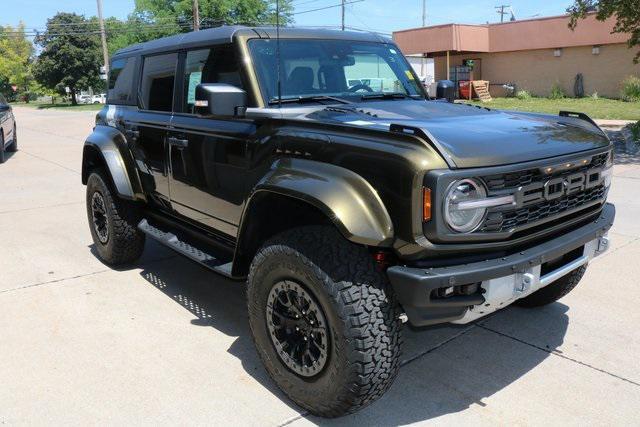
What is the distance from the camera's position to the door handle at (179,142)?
149 inches

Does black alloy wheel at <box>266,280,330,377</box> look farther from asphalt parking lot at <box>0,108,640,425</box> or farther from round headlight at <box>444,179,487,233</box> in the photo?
round headlight at <box>444,179,487,233</box>

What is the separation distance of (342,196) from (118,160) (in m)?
2.74

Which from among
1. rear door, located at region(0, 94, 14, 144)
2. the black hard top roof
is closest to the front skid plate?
the black hard top roof

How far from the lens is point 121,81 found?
4.94 meters

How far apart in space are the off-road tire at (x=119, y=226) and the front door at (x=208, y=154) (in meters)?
0.81

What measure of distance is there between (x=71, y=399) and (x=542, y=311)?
3056mm

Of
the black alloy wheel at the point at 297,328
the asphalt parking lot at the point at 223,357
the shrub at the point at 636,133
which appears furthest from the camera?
the shrub at the point at 636,133

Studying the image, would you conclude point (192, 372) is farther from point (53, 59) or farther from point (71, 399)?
point (53, 59)

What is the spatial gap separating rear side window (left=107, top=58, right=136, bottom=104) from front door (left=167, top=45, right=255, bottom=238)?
1.00 meters

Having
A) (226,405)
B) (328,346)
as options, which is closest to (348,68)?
(328,346)

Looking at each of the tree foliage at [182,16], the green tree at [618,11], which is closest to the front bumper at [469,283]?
the green tree at [618,11]

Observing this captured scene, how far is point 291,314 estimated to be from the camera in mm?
2850

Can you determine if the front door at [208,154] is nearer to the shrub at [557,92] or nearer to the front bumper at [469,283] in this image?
the front bumper at [469,283]

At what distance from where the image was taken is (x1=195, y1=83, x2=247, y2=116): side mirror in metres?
3.02
